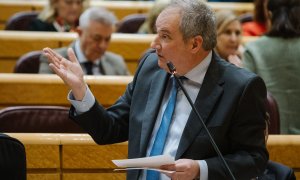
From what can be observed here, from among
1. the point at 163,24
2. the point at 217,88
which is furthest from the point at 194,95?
the point at 163,24

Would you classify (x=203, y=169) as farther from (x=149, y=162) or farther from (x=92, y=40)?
(x=92, y=40)

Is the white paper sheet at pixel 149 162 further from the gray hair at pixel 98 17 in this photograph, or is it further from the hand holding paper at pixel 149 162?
the gray hair at pixel 98 17

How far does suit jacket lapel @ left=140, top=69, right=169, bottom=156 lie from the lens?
180 cm

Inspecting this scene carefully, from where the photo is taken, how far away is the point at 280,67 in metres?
2.82

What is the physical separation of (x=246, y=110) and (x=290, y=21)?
1200mm

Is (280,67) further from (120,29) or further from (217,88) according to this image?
(120,29)

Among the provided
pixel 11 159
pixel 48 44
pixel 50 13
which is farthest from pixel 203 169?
pixel 50 13

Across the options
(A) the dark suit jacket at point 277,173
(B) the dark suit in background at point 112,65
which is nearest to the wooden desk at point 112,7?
(B) the dark suit in background at point 112,65

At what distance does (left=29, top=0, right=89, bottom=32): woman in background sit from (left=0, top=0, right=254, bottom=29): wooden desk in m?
0.51

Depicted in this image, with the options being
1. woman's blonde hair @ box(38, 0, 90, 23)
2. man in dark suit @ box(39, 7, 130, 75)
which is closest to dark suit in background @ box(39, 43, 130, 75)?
man in dark suit @ box(39, 7, 130, 75)

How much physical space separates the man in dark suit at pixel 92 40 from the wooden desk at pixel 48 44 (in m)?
0.33

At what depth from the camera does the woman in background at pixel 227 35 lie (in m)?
3.40

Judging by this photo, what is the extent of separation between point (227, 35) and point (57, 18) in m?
1.24

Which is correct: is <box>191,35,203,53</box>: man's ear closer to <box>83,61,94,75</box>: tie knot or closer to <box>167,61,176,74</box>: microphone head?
<box>167,61,176,74</box>: microphone head
